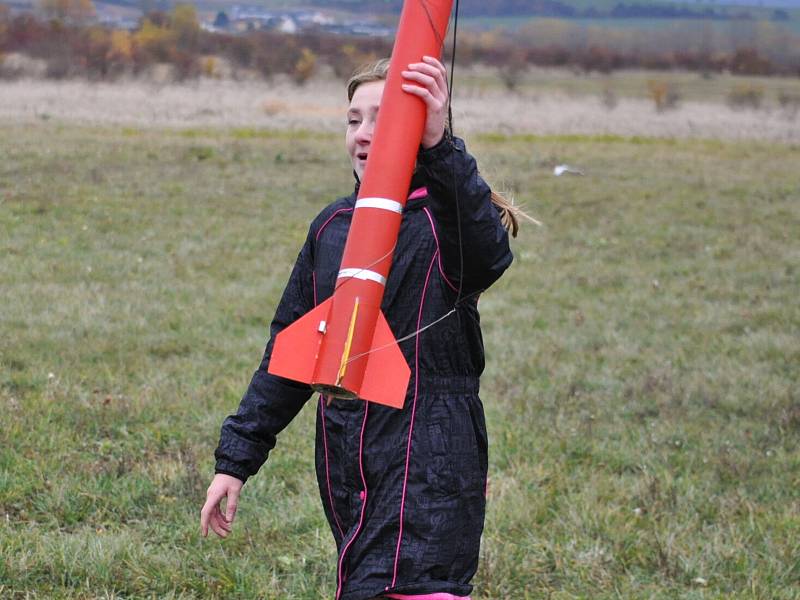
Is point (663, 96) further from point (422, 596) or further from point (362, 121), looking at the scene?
point (422, 596)

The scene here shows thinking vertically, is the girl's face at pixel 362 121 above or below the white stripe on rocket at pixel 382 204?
above

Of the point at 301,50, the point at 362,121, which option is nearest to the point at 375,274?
the point at 362,121

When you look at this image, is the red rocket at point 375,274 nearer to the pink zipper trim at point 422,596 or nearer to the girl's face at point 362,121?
the girl's face at point 362,121

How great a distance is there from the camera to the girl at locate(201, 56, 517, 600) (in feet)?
8.21

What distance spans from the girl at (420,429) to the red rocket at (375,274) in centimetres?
14

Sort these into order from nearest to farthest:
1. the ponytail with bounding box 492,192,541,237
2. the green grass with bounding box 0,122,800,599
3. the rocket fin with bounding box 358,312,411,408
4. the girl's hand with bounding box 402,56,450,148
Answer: the girl's hand with bounding box 402,56,450,148 → the rocket fin with bounding box 358,312,411,408 → the ponytail with bounding box 492,192,541,237 → the green grass with bounding box 0,122,800,599

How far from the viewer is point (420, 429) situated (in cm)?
255

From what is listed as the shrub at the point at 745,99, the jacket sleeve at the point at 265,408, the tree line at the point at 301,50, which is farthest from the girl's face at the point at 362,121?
the shrub at the point at 745,99

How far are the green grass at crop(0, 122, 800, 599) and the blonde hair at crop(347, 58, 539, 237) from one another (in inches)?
12.0

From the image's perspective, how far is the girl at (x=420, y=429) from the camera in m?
2.50

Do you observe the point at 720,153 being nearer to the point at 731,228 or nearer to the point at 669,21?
the point at 731,228

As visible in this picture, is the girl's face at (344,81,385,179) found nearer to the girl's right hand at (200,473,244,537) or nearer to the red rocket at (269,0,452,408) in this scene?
the red rocket at (269,0,452,408)

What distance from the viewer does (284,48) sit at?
48500 mm

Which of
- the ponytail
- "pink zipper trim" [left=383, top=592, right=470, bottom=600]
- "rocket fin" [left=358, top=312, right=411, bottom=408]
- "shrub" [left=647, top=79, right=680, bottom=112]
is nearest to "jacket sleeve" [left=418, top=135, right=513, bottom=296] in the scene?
the ponytail
